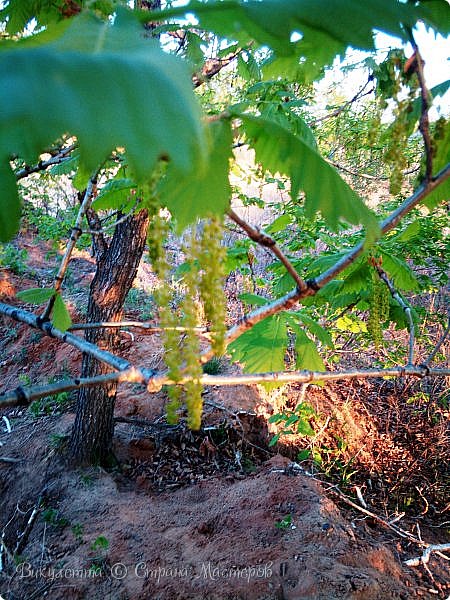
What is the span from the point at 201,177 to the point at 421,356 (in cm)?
555

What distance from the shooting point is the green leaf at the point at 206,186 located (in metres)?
0.74

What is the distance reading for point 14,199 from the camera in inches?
28.9

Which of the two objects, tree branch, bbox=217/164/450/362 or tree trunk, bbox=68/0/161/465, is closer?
tree branch, bbox=217/164/450/362

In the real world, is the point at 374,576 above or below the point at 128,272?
below

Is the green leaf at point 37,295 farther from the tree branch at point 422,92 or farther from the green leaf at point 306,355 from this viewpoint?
the tree branch at point 422,92

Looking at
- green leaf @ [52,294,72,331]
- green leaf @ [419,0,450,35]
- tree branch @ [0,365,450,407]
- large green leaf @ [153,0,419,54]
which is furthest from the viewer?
green leaf @ [52,294,72,331]

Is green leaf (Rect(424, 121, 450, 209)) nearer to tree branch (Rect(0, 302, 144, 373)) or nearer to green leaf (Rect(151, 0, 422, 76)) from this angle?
green leaf (Rect(151, 0, 422, 76))

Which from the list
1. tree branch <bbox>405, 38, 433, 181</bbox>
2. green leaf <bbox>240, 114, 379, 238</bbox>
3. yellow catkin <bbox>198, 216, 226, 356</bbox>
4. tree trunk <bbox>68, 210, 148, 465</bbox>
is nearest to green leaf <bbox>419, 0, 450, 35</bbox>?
tree branch <bbox>405, 38, 433, 181</bbox>

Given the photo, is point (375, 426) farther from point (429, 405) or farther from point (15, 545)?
point (15, 545)

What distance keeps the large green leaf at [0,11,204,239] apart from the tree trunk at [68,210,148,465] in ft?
10.8

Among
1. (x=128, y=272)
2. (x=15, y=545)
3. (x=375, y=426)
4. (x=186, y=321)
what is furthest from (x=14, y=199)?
(x=375, y=426)

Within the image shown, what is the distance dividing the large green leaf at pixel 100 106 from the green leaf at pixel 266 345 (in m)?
1.87

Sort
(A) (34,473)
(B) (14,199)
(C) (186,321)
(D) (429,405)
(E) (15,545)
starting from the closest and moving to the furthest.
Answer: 1. (B) (14,199)
2. (C) (186,321)
3. (E) (15,545)
4. (A) (34,473)
5. (D) (429,405)

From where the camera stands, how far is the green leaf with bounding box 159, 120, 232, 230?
0.74 meters
